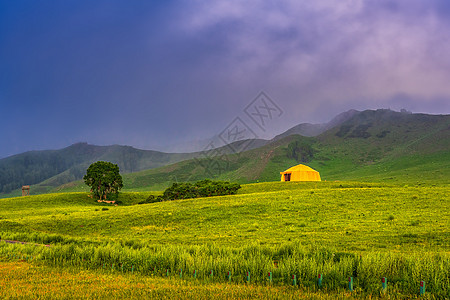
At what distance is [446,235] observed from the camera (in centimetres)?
2036

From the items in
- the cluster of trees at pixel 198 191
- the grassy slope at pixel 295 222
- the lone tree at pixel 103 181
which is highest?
the lone tree at pixel 103 181

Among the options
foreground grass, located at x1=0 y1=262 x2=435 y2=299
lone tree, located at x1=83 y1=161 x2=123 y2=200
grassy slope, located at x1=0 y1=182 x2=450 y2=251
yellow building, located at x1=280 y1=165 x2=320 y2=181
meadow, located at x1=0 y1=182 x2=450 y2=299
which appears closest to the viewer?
foreground grass, located at x1=0 y1=262 x2=435 y2=299

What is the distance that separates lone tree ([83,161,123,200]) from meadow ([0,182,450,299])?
1380 inches

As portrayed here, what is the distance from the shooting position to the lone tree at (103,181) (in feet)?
249

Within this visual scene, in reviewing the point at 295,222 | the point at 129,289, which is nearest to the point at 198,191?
A: the point at 295,222

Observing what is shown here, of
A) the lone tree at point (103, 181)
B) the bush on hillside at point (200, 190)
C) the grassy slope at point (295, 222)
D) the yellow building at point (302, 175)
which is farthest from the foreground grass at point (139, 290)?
the yellow building at point (302, 175)

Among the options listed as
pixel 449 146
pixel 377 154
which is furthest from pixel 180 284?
pixel 377 154

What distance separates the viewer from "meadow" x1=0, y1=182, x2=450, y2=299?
11.0 meters

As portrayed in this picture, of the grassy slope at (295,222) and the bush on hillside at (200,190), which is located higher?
the bush on hillside at (200,190)

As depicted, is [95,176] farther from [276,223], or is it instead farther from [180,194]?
[276,223]

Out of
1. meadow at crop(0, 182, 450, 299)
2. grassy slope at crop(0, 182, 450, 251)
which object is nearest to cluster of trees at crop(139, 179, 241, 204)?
meadow at crop(0, 182, 450, 299)

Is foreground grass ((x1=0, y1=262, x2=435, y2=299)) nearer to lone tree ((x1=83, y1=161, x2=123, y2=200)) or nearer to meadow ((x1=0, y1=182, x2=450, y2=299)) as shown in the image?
meadow ((x1=0, y1=182, x2=450, y2=299))

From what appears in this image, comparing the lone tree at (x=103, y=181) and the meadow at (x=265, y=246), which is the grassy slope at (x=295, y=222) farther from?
the lone tree at (x=103, y=181)

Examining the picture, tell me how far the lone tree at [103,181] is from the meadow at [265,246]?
1380 inches
